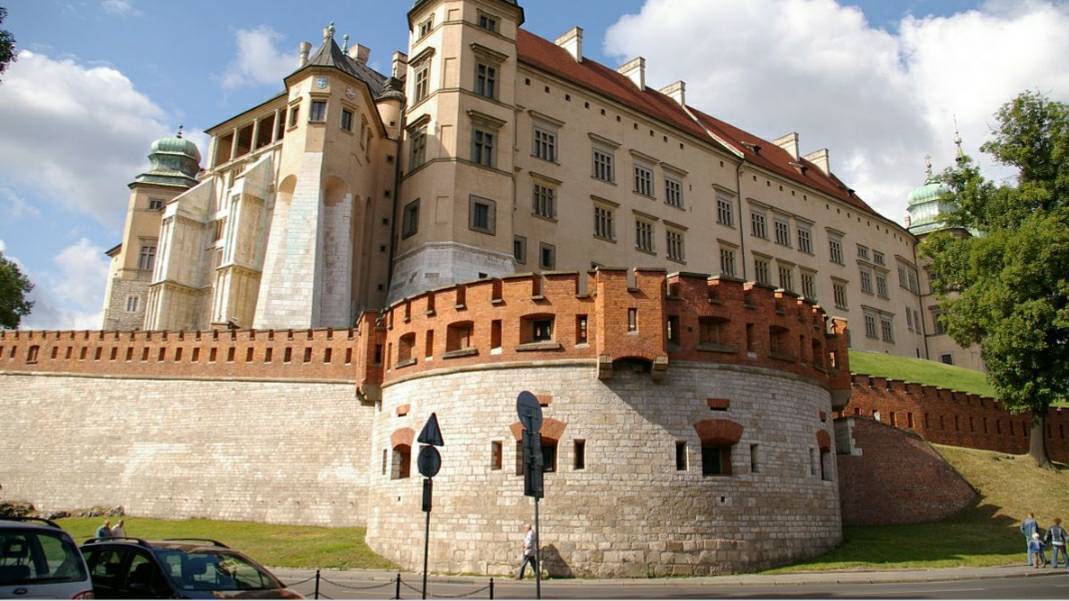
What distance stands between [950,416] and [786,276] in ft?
85.6

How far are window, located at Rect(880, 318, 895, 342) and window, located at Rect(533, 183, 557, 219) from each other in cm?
3868

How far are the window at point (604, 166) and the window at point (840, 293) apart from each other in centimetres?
2690

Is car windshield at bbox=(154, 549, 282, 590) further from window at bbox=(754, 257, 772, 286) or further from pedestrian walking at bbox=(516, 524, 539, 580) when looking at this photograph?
window at bbox=(754, 257, 772, 286)

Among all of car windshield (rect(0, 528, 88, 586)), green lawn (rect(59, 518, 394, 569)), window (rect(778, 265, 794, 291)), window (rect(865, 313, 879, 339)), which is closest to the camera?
car windshield (rect(0, 528, 88, 586))


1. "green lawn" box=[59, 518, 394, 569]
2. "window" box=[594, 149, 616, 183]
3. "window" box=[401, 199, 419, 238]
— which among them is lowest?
"green lawn" box=[59, 518, 394, 569]

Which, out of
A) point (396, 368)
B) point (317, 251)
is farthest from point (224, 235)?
point (396, 368)

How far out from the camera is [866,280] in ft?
236

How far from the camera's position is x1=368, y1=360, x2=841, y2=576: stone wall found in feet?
66.6

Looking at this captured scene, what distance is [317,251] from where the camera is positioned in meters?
41.6

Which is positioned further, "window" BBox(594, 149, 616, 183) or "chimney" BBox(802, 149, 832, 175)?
"chimney" BBox(802, 149, 832, 175)

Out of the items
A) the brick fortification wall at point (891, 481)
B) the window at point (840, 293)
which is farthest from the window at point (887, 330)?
the brick fortification wall at point (891, 481)

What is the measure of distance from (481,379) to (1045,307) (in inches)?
1023

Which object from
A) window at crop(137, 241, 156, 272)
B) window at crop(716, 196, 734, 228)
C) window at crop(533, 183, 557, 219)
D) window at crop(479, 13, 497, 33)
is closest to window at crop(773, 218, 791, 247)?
window at crop(716, 196, 734, 228)

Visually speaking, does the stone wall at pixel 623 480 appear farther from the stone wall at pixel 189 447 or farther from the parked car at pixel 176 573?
the stone wall at pixel 189 447
